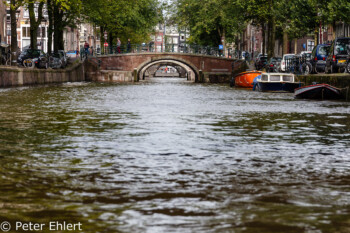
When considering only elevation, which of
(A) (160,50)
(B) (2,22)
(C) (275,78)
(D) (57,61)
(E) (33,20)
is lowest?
(C) (275,78)

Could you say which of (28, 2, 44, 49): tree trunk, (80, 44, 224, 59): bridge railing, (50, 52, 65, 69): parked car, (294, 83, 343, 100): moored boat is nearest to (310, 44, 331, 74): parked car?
(294, 83, 343, 100): moored boat

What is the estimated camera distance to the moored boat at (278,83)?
37.8 metres

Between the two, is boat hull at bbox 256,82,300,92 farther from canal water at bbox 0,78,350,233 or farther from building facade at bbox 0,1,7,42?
building facade at bbox 0,1,7,42

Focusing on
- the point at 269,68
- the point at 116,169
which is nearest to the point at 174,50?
the point at 269,68

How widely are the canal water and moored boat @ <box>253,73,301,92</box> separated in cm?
2380

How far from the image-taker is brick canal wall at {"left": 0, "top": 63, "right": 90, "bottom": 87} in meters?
33.6

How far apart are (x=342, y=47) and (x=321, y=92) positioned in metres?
5.29

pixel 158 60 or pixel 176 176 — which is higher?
pixel 158 60

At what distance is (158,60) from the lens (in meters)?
70.9

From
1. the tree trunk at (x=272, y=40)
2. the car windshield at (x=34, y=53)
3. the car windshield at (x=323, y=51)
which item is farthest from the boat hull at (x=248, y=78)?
the car windshield at (x=34, y=53)

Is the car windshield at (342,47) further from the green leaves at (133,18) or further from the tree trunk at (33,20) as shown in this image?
the green leaves at (133,18)

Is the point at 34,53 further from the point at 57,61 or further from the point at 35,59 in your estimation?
the point at 57,61

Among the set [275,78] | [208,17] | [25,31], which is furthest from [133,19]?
[275,78]

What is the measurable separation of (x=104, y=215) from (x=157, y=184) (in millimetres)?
1474
